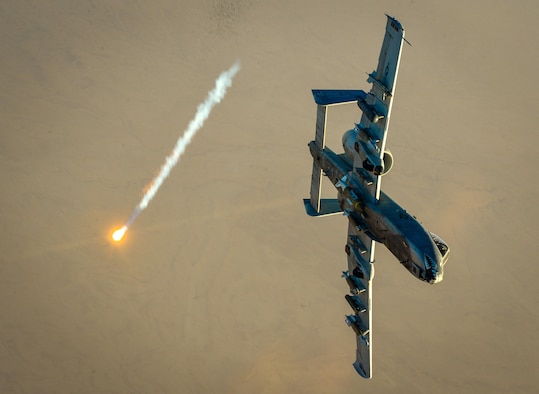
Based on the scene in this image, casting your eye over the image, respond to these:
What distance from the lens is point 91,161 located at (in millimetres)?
41125

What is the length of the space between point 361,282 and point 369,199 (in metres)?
5.43

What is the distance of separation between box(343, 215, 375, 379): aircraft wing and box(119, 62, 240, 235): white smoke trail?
47.5 ft

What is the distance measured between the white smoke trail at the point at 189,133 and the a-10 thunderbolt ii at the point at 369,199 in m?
11.7

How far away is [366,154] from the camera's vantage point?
88.5 feet

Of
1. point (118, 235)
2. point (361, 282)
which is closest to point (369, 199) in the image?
point (361, 282)

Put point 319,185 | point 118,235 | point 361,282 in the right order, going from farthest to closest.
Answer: point 118,235, point 319,185, point 361,282

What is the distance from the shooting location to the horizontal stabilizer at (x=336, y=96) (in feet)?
93.1

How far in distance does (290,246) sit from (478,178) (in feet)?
42.8


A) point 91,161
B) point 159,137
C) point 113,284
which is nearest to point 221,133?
point 159,137

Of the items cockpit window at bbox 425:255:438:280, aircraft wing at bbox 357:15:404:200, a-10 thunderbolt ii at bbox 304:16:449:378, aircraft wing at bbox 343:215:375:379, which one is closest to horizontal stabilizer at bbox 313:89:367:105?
a-10 thunderbolt ii at bbox 304:16:449:378

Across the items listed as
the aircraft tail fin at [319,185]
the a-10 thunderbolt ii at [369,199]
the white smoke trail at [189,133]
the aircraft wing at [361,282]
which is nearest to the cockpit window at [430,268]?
the a-10 thunderbolt ii at [369,199]

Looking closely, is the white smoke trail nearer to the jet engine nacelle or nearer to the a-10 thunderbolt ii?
the a-10 thunderbolt ii

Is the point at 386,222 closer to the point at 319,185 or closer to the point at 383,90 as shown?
the point at 383,90

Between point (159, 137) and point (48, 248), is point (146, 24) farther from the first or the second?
point (48, 248)
